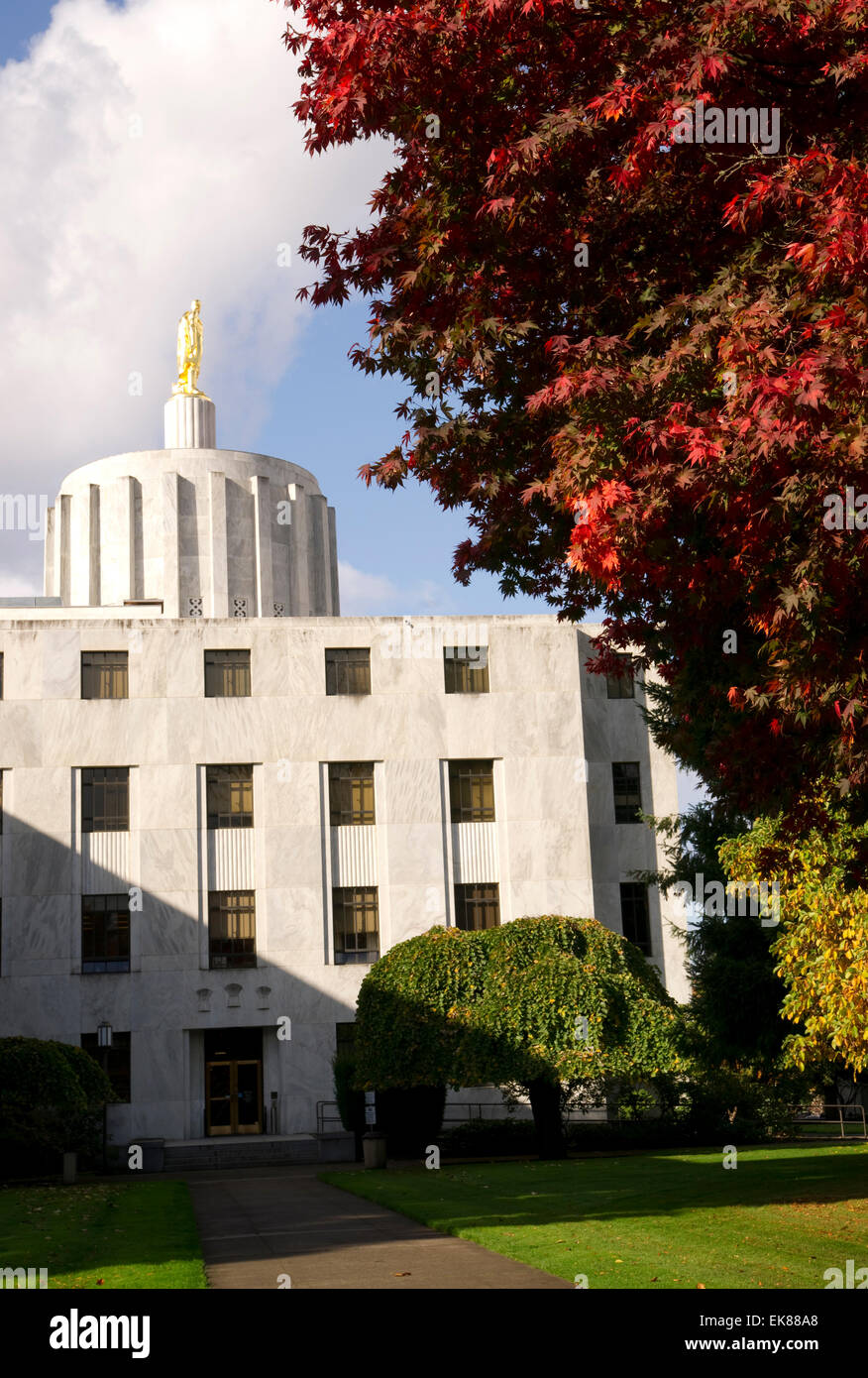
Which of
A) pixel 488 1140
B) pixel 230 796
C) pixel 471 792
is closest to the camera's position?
pixel 488 1140

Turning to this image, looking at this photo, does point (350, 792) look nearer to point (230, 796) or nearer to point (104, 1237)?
point (230, 796)

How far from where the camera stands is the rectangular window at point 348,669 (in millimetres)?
45000

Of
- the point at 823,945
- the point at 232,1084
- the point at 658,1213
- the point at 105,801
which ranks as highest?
the point at 105,801

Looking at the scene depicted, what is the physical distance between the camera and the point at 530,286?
9.78m

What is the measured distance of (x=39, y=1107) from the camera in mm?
31141

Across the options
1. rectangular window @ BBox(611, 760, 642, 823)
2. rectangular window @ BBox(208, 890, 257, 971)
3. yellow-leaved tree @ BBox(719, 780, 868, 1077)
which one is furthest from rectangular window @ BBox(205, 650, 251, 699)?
yellow-leaved tree @ BBox(719, 780, 868, 1077)

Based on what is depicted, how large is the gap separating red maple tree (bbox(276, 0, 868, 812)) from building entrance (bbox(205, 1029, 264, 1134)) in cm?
3497

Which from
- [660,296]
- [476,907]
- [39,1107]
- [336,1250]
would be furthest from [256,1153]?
[660,296]

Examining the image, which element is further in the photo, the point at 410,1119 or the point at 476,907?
the point at 476,907

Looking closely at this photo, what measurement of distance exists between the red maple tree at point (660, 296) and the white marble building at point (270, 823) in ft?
111

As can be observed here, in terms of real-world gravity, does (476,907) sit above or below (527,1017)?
above

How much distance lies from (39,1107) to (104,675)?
16.6 m

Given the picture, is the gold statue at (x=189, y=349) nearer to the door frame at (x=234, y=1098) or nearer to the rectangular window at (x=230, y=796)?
the rectangular window at (x=230, y=796)

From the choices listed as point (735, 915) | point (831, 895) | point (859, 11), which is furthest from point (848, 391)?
point (735, 915)
